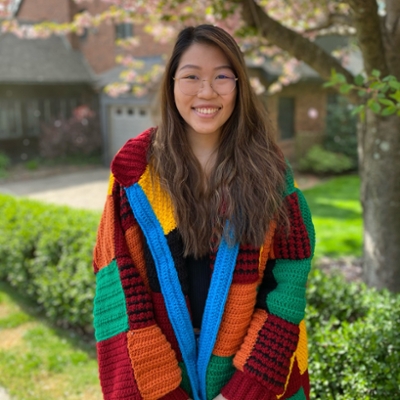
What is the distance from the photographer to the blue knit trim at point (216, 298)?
1.61m

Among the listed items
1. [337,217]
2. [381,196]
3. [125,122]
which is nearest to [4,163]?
[125,122]

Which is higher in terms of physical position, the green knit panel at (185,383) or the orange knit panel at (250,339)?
the orange knit panel at (250,339)

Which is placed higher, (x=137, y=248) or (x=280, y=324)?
(x=137, y=248)

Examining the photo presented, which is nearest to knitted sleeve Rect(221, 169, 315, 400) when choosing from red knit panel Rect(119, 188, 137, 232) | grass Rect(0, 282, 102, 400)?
red knit panel Rect(119, 188, 137, 232)

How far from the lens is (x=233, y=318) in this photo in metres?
1.64

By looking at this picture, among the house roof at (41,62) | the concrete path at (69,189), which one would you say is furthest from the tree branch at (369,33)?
the house roof at (41,62)

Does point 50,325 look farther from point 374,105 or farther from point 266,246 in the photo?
point 374,105

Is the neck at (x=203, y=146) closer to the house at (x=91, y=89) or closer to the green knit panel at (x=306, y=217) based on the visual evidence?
the green knit panel at (x=306, y=217)

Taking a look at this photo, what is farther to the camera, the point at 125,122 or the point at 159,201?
the point at 125,122

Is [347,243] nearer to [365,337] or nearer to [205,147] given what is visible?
[365,337]

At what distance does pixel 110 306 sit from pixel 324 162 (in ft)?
38.7

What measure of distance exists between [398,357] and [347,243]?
456cm

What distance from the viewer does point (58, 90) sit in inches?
642

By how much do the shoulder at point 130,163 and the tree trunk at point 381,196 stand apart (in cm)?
240
